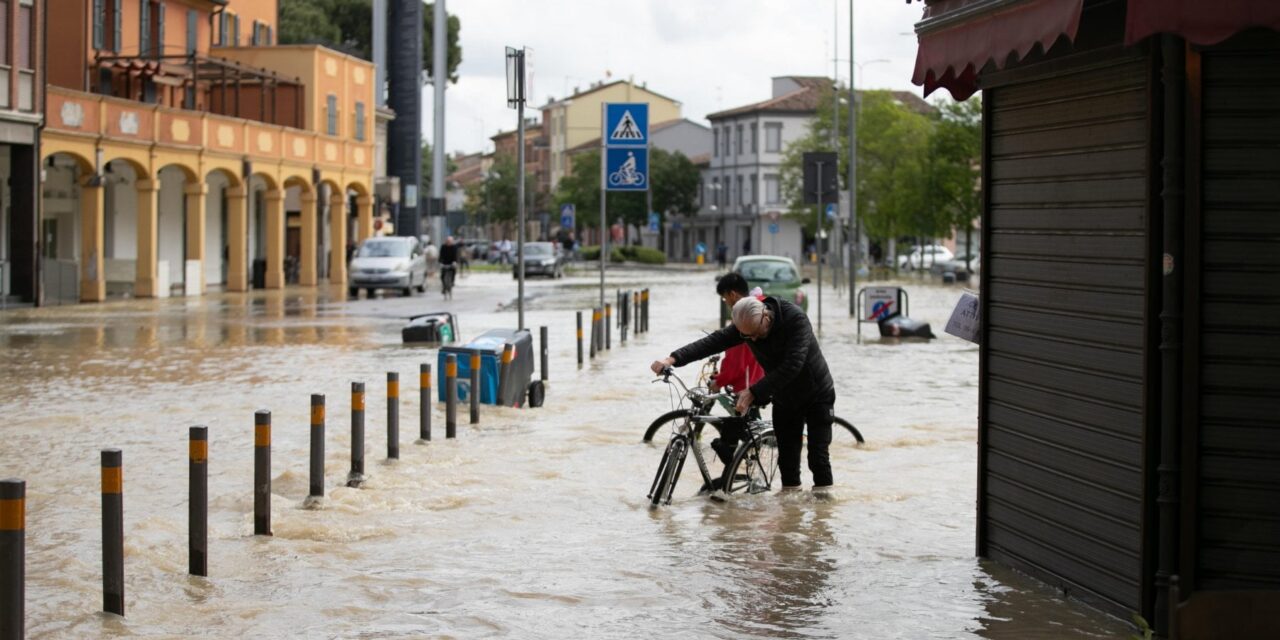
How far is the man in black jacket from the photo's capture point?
38.3ft

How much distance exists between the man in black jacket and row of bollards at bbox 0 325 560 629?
2469 mm

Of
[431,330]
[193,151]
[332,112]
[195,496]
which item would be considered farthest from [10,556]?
[332,112]

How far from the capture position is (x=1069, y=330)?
8.75 m

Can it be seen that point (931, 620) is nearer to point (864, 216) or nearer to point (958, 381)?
point (958, 381)

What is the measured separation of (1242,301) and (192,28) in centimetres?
5145

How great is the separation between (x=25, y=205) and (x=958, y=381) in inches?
962

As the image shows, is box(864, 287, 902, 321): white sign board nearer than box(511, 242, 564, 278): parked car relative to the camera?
Yes

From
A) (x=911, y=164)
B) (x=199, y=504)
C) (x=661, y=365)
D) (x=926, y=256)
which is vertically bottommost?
(x=199, y=504)

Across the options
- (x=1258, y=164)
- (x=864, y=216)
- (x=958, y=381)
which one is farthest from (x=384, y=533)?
(x=864, y=216)

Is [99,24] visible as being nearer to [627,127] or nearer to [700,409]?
[627,127]

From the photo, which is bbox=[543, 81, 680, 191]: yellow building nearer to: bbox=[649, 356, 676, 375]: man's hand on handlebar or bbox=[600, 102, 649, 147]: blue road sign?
bbox=[600, 102, 649, 147]: blue road sign

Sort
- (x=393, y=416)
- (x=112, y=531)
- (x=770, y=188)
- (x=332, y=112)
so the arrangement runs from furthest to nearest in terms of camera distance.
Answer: (x=770, y=188)
(x=332, y=112)
(x=393, y=416)
(x=112, y=531)

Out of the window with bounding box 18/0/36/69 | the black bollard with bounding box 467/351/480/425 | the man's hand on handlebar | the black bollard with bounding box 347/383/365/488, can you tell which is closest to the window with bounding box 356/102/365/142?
the window with bounding box 18/0/36/69

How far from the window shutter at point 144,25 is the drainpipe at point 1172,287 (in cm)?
4606
